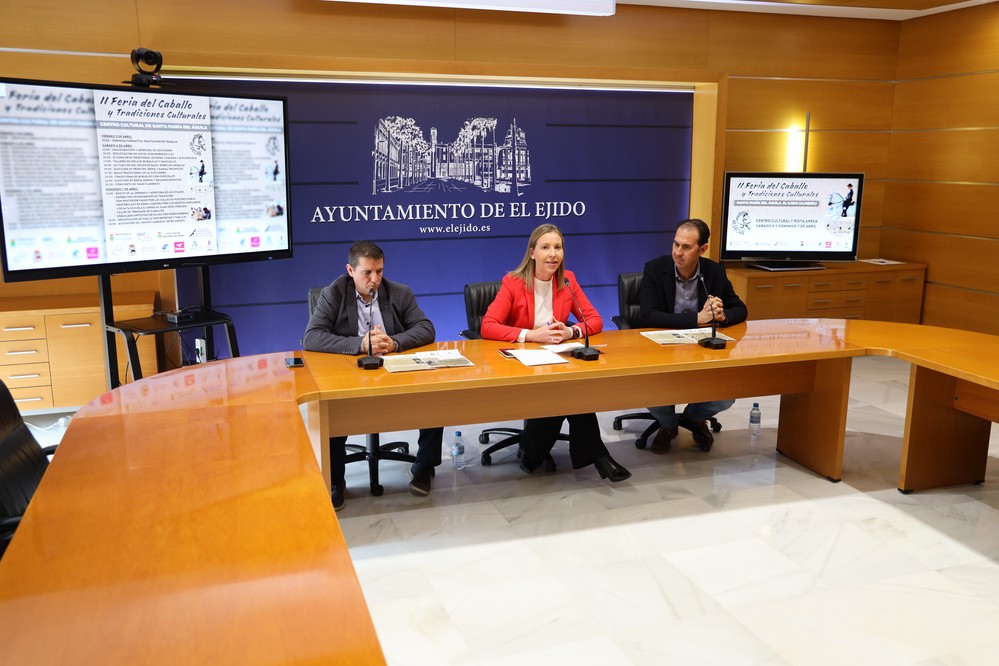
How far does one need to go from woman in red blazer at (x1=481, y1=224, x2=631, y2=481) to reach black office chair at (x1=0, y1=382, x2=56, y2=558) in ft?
6.78

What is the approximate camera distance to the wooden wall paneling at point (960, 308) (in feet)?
20.2

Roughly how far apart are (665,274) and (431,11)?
2.54m

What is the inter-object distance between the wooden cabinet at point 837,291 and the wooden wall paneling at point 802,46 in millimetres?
1605

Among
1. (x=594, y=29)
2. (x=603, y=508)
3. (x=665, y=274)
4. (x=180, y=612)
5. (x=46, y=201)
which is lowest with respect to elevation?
(x=603, y=508)

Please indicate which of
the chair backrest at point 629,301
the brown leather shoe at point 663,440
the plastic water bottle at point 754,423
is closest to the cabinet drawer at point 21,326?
the chair backrest at point 629,301

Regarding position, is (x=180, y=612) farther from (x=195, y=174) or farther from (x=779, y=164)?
(x=779, y=164)

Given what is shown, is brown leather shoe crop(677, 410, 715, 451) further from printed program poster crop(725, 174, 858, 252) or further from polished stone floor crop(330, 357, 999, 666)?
printed program poster crop(725, 174, 858, 252)

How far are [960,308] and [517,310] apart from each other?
419 cm

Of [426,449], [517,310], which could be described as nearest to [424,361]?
[426,449]

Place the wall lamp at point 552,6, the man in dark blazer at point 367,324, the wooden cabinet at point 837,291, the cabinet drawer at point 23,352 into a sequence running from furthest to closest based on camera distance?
the wooden cabinet at point 837,291 < the wall lamp at point 552,6 < the cabinet drawer at point 23,352 < the man in dark blazer at point 367,324

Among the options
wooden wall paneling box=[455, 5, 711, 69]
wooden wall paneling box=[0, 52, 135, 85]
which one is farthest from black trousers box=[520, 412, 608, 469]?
wooden wall paneling box=[0, 52, 135, 85]

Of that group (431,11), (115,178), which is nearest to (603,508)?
(115,178)

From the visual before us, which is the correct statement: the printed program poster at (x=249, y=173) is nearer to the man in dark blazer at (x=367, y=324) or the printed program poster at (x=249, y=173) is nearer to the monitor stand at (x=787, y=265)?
the man in dark blazer at (x=367, y=324)

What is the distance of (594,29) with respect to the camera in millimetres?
5891
